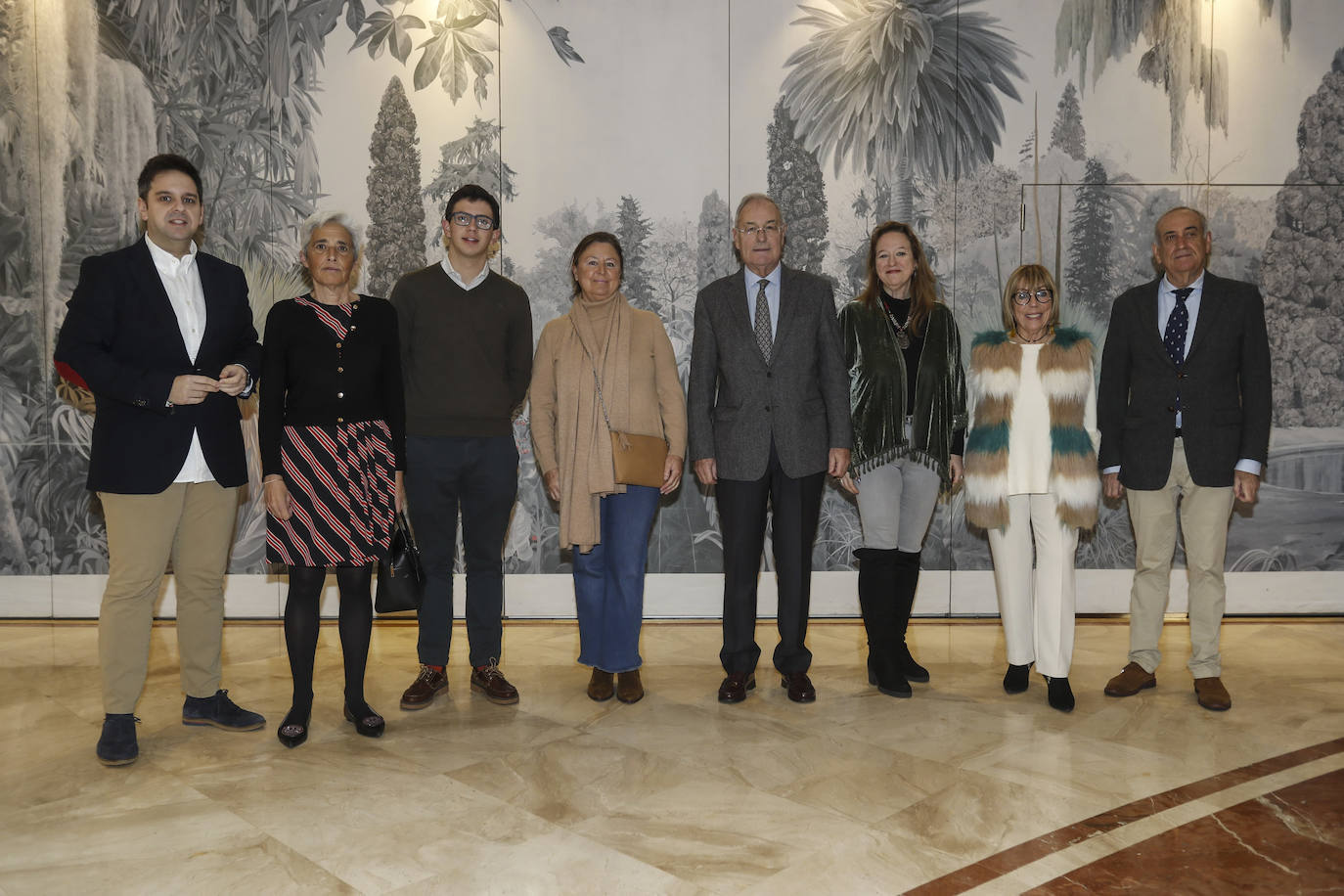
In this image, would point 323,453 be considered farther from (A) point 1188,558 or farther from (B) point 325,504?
(A) point 1188,558

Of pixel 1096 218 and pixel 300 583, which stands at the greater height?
pixel 1096 218

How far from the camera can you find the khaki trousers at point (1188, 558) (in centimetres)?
378

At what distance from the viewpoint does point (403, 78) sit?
17.0ft

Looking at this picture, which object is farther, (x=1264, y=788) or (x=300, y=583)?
(x=300, y=583)

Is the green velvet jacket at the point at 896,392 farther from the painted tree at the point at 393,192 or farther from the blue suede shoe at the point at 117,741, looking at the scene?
the blue suede shoe at the point at 117,741

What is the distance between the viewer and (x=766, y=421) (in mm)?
A: 3689

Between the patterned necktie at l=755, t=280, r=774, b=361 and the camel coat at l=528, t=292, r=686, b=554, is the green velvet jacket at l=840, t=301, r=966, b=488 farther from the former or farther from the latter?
the camel coat at l=528, t=292, r=686, b=554

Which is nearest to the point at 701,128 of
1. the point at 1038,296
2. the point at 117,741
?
the point at 1038,296

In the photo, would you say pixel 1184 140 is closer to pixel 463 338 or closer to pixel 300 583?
pixel 463 338

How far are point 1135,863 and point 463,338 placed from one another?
2.81 meters

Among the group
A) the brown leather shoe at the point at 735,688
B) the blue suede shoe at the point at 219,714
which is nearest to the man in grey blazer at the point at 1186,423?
the brown leather shoe at the point at 735,688

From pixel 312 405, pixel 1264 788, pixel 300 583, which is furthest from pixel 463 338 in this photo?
pixel 1264 788

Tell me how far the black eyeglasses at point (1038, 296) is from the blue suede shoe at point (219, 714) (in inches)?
129

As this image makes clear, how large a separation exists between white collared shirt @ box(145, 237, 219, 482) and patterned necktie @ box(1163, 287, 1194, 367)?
3636mm
